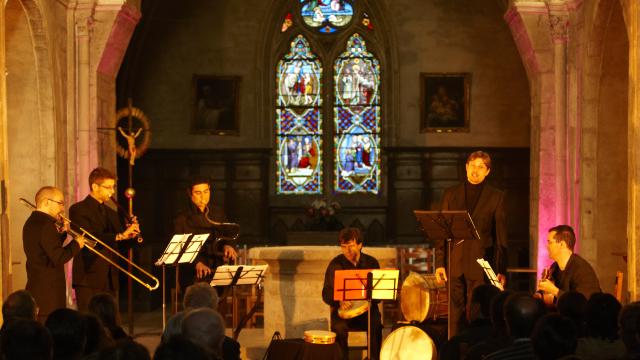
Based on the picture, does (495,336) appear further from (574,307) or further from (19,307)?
(19,307)

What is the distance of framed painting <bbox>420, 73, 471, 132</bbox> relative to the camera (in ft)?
62.0

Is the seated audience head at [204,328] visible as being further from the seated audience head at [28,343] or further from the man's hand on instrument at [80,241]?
the man's hand on instrument at [80,241]

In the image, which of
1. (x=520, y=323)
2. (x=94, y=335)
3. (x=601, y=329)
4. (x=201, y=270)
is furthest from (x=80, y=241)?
(x=601, y=329)

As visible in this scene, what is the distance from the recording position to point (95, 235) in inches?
363

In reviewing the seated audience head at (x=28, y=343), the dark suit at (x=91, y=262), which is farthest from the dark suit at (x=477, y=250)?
the seated audience head at (x=28, y=343)

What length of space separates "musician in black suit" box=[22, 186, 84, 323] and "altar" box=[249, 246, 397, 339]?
2.23 m

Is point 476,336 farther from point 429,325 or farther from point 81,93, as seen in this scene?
point 81,93

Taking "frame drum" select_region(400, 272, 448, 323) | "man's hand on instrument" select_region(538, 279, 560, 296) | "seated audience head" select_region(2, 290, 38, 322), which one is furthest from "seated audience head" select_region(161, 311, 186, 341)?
"frame drum" select_region(400, 272, 448, 323)

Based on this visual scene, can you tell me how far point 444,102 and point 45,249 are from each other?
11.5 m

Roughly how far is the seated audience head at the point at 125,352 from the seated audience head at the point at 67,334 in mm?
716

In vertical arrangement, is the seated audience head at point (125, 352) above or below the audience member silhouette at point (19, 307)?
above

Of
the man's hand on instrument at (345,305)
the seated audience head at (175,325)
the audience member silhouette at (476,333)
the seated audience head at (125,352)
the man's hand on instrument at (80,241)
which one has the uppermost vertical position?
the man's hand on instrument at (80,241)

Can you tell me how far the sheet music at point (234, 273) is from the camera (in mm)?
8320

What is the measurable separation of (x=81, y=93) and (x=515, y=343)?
8.93m
